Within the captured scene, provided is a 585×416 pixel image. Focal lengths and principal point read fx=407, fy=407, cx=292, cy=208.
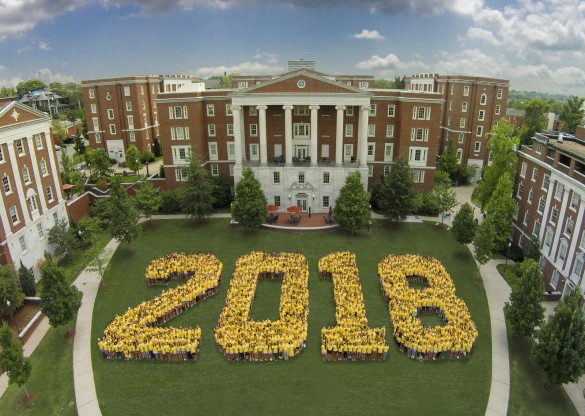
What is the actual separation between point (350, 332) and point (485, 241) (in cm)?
1602

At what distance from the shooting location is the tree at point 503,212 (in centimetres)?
3903

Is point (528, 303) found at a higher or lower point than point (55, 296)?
lower

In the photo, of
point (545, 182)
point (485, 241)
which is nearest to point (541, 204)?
point (545, 182)

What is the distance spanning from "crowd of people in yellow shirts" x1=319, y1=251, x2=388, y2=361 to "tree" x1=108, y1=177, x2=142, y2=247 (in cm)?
2084

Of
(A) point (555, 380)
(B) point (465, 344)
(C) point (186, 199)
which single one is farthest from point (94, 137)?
(A) point (555, 380)

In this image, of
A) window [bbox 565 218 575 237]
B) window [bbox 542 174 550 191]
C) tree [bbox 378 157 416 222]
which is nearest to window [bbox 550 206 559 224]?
window [bbox 565 218 575 237]

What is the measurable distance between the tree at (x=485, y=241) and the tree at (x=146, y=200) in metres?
34.0

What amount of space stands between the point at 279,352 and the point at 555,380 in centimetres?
1629

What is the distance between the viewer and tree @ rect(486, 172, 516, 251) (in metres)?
39.0

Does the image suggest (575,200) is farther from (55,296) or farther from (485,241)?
(55,296)

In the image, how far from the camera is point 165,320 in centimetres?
3088

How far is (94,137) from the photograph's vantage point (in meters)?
75.6

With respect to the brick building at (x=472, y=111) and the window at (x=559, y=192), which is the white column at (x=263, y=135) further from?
the brick building at (x=472, y=111)

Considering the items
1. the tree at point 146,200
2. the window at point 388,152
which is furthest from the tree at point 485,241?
the tree at point 146,200
